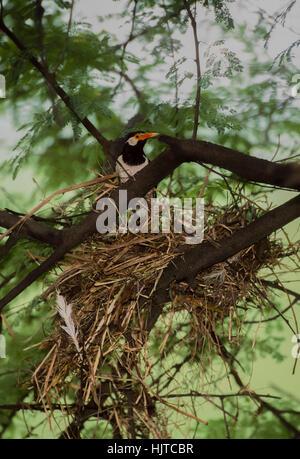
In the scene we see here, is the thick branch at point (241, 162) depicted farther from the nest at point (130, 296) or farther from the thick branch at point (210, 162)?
the nest at point (130, 296)

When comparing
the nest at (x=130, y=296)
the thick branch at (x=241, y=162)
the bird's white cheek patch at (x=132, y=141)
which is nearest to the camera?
the thick branch at (x=241, y=162)

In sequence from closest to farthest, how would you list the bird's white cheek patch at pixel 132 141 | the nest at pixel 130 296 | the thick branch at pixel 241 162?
the thick branch at pixel 241 162 → the nest at pixel 130 296 → the bird's white cheek patch at pixel 132 141

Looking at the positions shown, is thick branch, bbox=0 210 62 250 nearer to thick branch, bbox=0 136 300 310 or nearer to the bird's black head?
thick branch, bbox=0 136 300 310

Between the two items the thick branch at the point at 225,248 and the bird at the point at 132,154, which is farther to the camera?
the bird at the point at 132,154

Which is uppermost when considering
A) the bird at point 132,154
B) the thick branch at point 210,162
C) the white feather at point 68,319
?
the bird at point 132,154

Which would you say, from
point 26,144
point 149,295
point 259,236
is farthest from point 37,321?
point 259,236

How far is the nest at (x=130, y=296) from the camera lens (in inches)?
38.9

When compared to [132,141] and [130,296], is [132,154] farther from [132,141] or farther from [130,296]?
[130,296]

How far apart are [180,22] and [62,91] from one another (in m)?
0.43

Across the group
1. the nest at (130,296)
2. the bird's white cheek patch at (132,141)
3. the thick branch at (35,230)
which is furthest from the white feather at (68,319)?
the bird's white cheek patch at (132,141)

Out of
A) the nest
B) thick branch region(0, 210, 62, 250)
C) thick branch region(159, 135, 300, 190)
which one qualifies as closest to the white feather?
the nest

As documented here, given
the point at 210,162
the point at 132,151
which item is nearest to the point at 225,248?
the point at 210,162

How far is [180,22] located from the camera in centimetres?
137
